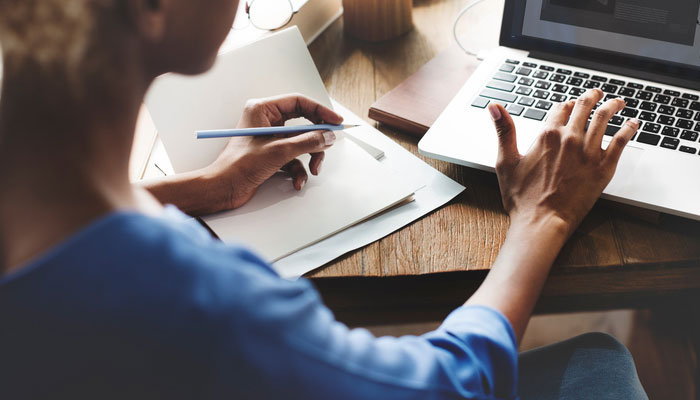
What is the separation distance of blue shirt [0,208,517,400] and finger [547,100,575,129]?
19.5 inches

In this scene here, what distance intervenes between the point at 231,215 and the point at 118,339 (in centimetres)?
42

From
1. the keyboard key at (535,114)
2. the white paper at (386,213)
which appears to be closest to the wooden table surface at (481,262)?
the white paper at (386,213)

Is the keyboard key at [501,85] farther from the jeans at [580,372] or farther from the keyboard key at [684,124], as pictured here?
the jeans at [580,372]

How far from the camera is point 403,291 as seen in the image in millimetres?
722

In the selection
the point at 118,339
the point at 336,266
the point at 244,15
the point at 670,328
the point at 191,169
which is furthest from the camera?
the point at 670,328

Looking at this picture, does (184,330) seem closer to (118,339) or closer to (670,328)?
(118,339)

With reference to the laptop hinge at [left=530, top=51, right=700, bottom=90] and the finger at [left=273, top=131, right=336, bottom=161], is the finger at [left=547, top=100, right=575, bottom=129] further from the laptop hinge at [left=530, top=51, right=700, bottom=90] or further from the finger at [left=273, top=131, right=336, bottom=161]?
the finger at [left=273, top=131, right=336, bottom=161]

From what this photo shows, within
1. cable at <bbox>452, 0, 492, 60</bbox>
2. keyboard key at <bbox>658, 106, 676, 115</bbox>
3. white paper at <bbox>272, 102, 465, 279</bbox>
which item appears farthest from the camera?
cable at <bbox>452, 0, 492, 60</bbox>

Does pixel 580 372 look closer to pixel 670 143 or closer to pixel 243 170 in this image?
pixel 670 143

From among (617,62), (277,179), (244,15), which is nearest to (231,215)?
(277,179)

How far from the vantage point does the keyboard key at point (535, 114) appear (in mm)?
827

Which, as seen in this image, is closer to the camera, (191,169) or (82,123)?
(82,123)

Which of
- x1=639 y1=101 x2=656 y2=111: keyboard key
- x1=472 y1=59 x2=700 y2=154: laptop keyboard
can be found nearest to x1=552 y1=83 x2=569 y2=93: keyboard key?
x1=472 y1=59 x2=700 y2=154: laptop keyboard

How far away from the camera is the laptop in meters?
0.75
